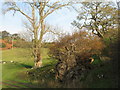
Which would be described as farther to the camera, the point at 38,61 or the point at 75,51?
the point at 38,61

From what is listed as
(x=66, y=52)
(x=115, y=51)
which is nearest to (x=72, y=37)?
(x=66, y=52)

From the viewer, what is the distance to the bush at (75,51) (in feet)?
18.5

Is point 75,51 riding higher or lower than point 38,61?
higher

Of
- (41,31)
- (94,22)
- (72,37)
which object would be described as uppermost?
(94,22)

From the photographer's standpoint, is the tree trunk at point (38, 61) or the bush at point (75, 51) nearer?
the bush at point (75, 51)

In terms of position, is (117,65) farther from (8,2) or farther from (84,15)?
(84,15)

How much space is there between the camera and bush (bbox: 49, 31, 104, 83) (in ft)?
18.5

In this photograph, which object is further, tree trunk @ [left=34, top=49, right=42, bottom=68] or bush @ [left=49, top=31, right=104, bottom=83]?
tree trunk @ [left=34, top=49, right=42, bottom=68]

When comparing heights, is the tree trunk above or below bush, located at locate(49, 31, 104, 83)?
below

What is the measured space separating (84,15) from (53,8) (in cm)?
631

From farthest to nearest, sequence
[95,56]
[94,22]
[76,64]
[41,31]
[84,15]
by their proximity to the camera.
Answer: [84,15]
[94,22]
[41,31]
[95,56]
[76,64]

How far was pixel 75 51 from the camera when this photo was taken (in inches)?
245

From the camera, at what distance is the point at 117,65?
3.92 m

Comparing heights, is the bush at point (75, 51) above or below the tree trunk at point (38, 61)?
above
